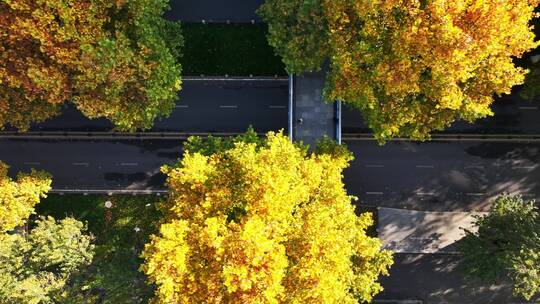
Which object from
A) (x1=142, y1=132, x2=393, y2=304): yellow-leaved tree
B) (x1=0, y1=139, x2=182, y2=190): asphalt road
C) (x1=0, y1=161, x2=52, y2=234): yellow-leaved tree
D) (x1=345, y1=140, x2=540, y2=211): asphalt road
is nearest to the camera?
(x1=142, y1=132, x2=393, y2=304): yellow-leaved tree

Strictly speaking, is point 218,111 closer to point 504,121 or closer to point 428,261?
point 428,261

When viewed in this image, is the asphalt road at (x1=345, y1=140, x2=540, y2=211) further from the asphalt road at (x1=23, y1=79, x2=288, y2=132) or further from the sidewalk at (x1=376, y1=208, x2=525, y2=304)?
the asphalt road at (x1=23, y1=79, x2=288, y2=132)

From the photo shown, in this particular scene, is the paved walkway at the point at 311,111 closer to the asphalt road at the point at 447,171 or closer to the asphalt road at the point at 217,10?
the asphalt road at the point at 447,171

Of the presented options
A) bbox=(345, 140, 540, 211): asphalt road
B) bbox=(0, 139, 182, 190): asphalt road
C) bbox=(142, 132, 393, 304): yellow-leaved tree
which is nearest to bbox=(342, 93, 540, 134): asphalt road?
bbox=(345, 140, 540, 211): asphalt road

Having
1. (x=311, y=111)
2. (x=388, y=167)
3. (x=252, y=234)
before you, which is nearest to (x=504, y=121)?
(x=388, y=167)

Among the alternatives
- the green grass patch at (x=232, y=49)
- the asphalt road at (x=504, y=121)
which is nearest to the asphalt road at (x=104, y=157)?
the green grass patch at (x=232, y=49)

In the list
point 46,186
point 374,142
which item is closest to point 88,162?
point 46,186
